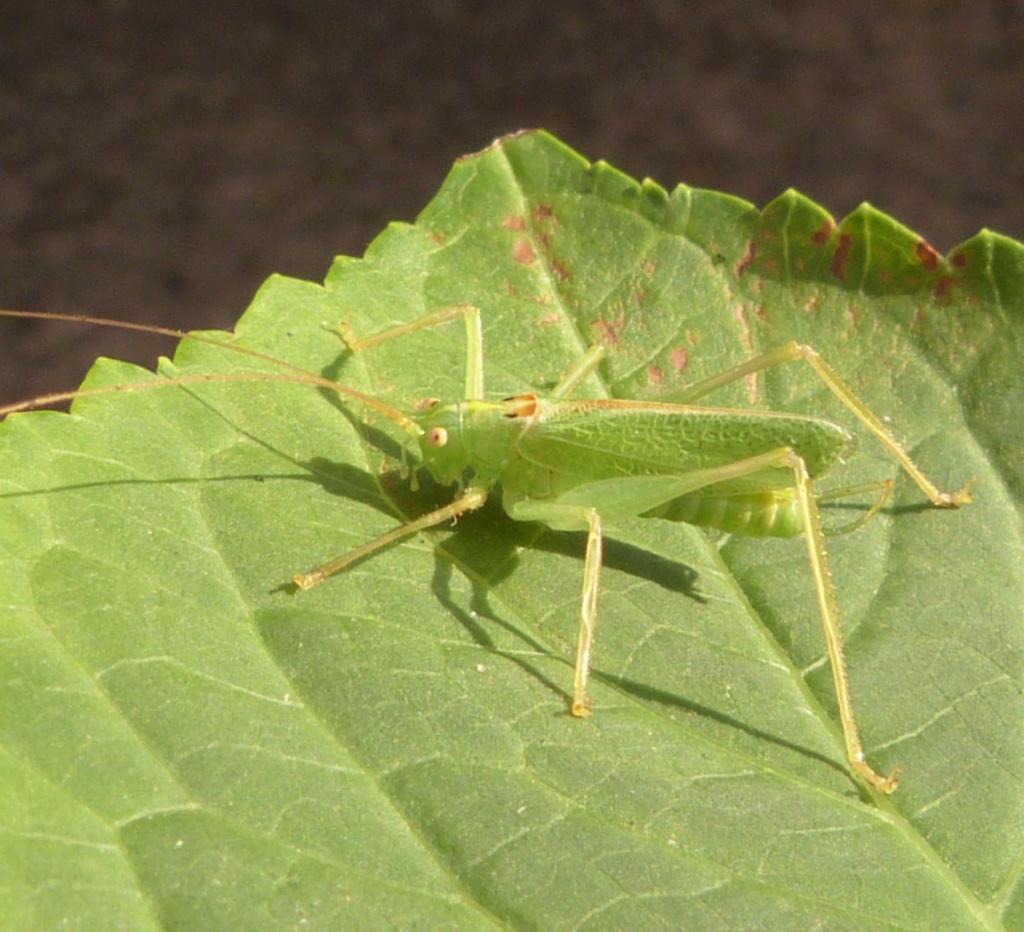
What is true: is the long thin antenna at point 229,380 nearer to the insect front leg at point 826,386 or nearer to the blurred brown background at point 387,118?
the insect front leg at point 826,386

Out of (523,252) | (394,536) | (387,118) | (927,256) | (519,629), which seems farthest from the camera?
(387,118)

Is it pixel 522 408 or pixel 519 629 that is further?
pixel 522 408

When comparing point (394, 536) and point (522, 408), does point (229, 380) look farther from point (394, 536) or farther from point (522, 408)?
point (522, 408)

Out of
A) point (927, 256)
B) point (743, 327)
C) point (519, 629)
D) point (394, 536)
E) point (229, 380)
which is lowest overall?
point (519, 629)

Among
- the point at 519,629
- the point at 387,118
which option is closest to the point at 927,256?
the point at 519,629

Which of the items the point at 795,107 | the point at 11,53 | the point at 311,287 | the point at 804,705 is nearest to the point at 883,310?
the point at 804,705

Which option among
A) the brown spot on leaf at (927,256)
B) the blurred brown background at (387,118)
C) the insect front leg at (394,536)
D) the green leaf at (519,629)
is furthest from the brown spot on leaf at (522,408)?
the blurred brown background at (387,118)

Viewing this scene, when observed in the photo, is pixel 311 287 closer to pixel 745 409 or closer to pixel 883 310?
pixel 745 409
